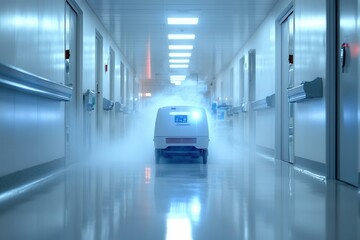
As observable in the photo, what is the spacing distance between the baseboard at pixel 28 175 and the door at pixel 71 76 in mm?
799

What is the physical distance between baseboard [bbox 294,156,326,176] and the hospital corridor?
0.06 ft

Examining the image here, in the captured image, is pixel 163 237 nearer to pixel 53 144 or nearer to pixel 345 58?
pixel 345 58

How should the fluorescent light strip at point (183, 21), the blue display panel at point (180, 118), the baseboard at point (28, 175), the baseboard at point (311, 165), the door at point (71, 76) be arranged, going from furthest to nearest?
the fluorescent light strip at point (183, 21), the blue display panel at point (180, 118), the door at point (71, 76), the baseboard at point (311, 165), the baseboard at point (28, 175)

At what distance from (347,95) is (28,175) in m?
4.47

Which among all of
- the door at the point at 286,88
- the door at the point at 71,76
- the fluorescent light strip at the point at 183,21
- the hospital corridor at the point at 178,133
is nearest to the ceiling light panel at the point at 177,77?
the hospital corridor at the point at 178,133

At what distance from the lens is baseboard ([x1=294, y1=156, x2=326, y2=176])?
21.5ft

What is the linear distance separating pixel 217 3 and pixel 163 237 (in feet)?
25.6

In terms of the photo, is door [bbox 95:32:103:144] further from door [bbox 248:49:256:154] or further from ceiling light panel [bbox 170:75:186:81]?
ceiling light panel [bbox 170:75:186:81]

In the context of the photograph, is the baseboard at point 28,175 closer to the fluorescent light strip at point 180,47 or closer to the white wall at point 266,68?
the white wall at point 266,68

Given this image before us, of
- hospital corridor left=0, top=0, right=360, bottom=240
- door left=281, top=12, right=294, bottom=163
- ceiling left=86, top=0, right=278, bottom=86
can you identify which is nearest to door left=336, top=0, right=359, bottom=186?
hospital corridor left=0, top=0, right=360, bottom=240

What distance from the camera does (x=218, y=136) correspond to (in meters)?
18.2

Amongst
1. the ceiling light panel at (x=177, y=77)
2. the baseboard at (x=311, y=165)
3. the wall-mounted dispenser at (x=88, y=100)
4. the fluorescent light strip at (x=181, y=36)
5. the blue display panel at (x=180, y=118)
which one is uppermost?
the fluorescent light strip at (x=181, y=36)

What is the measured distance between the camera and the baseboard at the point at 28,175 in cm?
486

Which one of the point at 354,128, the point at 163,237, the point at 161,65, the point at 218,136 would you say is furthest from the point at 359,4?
the point at 161,65
